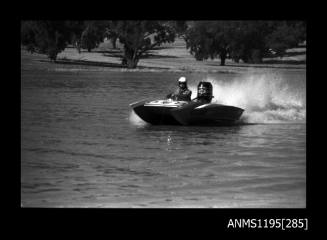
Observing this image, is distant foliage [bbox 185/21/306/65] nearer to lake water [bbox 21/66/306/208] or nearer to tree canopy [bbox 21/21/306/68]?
tree canopy [bbox 21/21/306/68]

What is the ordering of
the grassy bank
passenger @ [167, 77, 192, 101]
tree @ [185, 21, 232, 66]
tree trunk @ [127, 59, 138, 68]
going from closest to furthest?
passenger @ [167, 77, 192, 101] → the grassy bank → tree trunk @ [127, 59, 138, 68] → tree @ [185, 21, 232, 66]

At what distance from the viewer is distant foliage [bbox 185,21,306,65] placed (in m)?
87.9

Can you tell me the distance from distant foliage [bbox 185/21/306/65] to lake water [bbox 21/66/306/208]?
187 ft

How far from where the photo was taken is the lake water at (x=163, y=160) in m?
13.4

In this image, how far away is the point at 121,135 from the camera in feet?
73.9

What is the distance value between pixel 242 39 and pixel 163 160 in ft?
233

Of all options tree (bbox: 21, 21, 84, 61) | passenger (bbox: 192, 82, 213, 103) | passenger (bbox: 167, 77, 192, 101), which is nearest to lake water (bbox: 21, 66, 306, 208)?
passenger (bbox: 167, 77, 192, 101)

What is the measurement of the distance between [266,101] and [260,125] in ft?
16.2

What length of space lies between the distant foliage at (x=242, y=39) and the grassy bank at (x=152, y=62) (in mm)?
1031

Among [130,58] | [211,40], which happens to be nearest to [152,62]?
[130,58]

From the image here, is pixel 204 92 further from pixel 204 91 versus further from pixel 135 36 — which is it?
pixel 135 36

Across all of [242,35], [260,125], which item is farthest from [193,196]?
[242,35]
